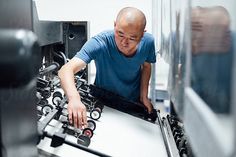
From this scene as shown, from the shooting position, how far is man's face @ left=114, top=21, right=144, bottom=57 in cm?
177

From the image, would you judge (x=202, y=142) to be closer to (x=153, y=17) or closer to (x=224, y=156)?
(x=224, y=156)

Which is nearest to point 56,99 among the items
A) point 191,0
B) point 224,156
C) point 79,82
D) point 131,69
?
point 79,82

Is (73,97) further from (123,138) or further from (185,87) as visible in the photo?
(185,87)

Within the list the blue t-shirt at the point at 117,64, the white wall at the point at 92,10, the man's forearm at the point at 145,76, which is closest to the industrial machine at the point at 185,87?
the blue t-shirt at the point at 117,64

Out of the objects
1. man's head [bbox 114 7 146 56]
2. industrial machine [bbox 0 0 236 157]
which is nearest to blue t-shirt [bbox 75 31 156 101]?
man's head [bbox 114 7 146 56]

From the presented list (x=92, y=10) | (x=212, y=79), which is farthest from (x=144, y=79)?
(x=212, y=79)

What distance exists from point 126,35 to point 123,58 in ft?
0.94

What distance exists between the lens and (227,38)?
479 millimetres

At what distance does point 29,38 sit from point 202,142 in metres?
0.31

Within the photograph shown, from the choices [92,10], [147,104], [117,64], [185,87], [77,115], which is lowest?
[147,104]

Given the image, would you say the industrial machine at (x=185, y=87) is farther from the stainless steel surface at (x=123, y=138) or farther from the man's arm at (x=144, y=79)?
the man's arm at (x=144, y=79)

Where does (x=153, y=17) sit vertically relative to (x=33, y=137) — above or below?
above

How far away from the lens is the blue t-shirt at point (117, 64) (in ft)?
6.63

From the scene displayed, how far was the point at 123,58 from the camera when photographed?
207cm
